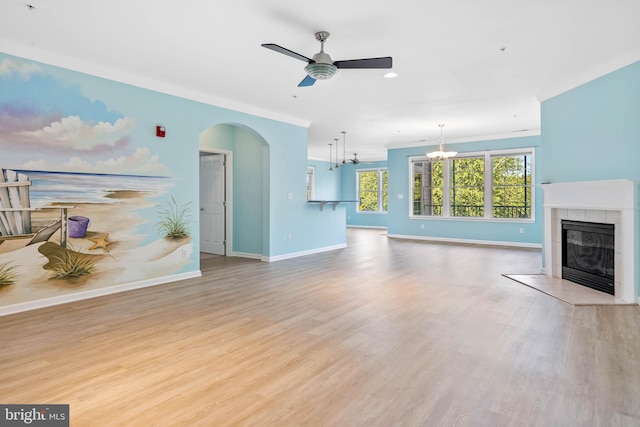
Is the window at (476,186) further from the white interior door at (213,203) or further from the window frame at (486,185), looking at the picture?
the white interior door at (213,203)

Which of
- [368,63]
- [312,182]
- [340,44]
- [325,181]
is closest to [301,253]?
Answer: [340,44]

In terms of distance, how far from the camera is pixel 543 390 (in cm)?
218

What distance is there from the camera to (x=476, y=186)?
9.34 metres

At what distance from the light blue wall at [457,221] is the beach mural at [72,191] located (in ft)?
22.8

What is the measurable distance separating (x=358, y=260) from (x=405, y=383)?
456cm

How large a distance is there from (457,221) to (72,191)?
331 inches

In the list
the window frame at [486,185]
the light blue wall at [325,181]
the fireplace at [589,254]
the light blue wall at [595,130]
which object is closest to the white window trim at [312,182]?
the light blue wall at [325,181]

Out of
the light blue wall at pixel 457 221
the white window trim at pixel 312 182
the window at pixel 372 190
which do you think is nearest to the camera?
the light blue wall at pixel 457 221

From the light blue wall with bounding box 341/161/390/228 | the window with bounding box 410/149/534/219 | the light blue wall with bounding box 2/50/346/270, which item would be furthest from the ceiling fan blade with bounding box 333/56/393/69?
the light blue wall with bounding box 341/161/390/228

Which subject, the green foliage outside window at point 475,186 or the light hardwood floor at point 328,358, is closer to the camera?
the light hardwood floor at point 328,358

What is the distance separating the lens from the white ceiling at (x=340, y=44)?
307 cm

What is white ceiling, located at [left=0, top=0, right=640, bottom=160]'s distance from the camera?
3070mm

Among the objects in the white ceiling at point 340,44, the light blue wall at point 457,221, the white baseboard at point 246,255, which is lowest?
the white baseboard at point 246,255

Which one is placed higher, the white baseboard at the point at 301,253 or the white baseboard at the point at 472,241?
the white baseboard at the point at 472,241
